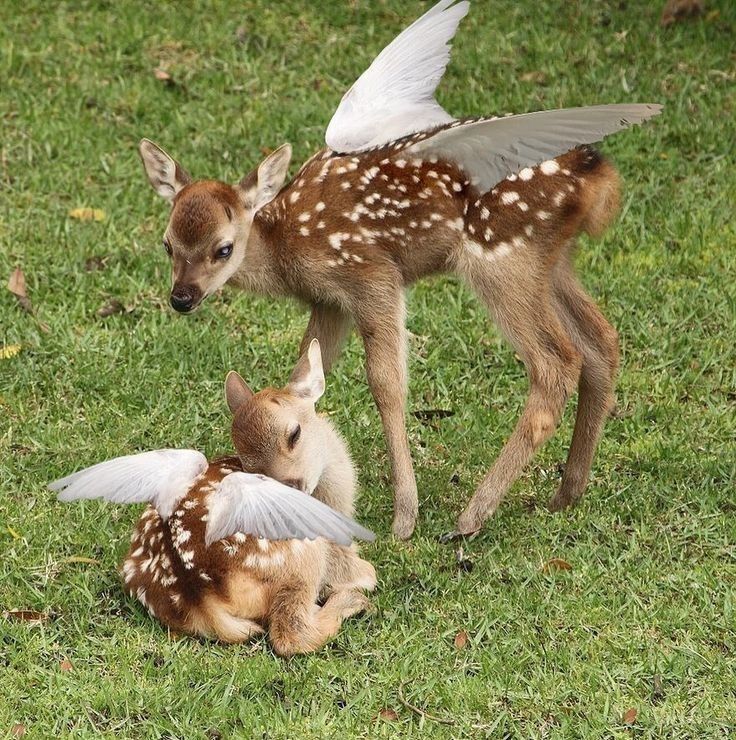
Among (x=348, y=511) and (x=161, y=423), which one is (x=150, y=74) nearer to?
(x=161, y=423)

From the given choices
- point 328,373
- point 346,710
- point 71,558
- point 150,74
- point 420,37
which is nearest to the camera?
point 346,710

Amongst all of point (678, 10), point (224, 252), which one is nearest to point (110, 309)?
point (224, 252)

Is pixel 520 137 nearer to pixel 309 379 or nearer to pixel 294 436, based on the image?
pixel 309 379

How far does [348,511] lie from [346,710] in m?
1.05

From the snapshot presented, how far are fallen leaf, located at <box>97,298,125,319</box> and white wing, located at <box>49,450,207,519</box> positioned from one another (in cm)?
228

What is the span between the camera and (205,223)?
5.58 meters

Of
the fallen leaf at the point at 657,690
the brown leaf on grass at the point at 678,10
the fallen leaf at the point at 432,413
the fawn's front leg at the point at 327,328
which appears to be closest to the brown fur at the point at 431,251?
the fawn's front leg at the point at 327,328

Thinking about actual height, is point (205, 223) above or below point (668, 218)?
above

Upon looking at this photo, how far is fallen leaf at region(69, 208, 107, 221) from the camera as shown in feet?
26.0

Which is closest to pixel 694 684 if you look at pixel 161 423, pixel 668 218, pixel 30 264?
pixel 161 423

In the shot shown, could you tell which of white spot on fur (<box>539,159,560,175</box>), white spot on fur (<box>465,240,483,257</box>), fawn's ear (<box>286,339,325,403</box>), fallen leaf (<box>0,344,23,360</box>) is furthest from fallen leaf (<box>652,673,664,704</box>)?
fallen leaf (<box>0,344,23,360</box>)

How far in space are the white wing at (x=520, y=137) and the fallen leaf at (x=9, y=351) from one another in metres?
2.31

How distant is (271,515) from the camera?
461 centimetres

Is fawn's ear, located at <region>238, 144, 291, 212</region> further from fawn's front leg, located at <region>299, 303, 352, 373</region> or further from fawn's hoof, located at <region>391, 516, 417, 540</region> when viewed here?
fawn's hoof, located at <region>391, 516, 417, 540</region>
